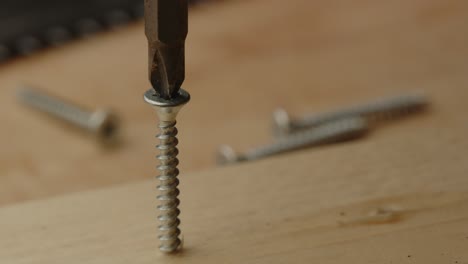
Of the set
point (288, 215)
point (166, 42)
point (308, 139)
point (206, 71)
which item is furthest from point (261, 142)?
point (166, 42)

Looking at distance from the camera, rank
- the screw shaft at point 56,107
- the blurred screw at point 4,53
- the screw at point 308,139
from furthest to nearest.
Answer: the blurred screw at point 4,53
the screw shaft at point 56,107
the screw at point 308,139

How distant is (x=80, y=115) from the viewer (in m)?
0.81

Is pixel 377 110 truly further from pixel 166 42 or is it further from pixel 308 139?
pixel 166 42

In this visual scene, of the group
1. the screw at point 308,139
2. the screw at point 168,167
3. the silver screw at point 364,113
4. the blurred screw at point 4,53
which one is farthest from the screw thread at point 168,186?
the blurred screw at point 4,53

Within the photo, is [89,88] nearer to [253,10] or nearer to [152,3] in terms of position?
[253,10]

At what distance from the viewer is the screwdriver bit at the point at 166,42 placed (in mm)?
382

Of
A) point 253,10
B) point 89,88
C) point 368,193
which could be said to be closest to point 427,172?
point 368,193

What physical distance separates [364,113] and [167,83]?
438mm

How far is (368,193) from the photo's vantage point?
20.2 inches

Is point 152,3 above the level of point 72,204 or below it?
above

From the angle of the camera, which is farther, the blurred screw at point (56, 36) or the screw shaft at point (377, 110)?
the blurred screw at point (56, 36)

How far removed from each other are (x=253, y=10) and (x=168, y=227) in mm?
683

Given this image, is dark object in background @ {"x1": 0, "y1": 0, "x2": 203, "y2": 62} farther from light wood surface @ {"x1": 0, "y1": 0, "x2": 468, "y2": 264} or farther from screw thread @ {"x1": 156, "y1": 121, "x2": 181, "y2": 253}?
screw thread @ {"x1": 156, "y1": 121, "x2": 181, "y2": 253}

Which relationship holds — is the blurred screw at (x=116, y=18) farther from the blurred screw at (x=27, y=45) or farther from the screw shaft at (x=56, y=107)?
the screw shaft at (x=56, y=107)
